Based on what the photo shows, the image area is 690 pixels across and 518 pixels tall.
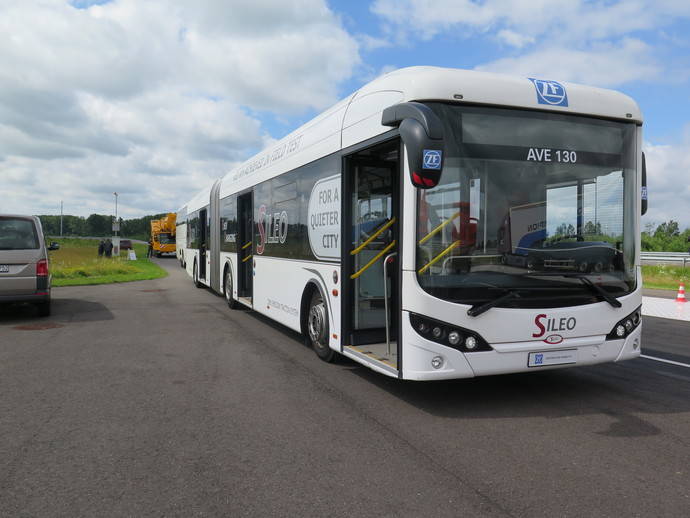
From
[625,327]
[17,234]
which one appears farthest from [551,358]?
[17,234]

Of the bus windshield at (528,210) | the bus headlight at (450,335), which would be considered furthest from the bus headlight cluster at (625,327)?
the bus headlight at (450,335)

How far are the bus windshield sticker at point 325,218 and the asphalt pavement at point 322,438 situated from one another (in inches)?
56.9

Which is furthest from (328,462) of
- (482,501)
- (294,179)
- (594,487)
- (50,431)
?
(294,179)

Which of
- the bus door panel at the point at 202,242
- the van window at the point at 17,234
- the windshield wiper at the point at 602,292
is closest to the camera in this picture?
the windshield wiper at the point at 602,292

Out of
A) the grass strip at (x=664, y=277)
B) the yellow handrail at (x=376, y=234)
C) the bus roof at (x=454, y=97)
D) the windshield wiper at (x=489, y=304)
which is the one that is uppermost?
the bus roof at (x=454, y=97)

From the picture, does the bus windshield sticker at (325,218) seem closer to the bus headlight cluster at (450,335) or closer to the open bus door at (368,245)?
the open bus door at (368,245)

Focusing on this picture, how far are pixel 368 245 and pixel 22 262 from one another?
7.49 metres

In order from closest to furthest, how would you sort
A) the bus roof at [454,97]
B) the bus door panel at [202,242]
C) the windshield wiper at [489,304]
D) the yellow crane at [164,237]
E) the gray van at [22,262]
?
the windshield wiper at [489,304], the bus roof at [454,97], the gray van at [22,262], the bus door panel at [202,242], the yellow crane at [164,237]

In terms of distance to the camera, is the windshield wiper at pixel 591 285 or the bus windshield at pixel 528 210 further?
the windshield wiper at pixel 591 285

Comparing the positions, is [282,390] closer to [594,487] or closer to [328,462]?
[328,462]

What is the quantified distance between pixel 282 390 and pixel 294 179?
3.38 m

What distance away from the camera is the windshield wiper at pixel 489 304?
4.67 metres

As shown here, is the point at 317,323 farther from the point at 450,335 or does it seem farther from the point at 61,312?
the point at 61,312

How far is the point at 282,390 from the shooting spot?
5.76m
